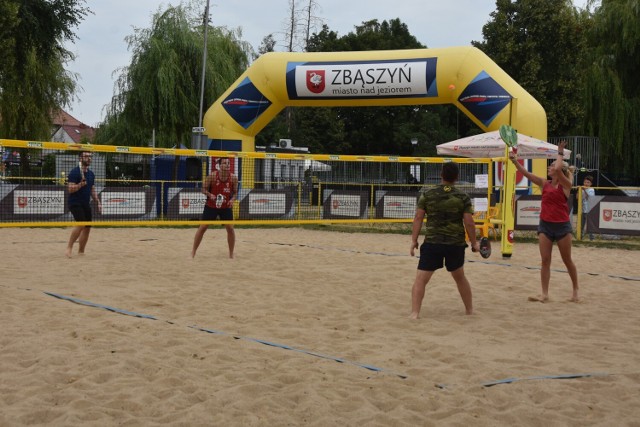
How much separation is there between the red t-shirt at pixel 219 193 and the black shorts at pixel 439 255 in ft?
15.4

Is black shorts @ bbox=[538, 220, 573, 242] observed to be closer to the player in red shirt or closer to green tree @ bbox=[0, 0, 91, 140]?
the player in red shirt

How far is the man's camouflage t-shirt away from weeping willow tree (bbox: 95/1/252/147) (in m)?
18.9

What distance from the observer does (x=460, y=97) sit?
56.7ft

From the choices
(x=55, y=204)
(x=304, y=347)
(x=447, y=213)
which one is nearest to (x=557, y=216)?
(x=447, y=213)

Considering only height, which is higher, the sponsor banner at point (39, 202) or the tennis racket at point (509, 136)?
the tennis racket at point (509, 136)

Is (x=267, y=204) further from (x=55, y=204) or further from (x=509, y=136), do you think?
(x=509, y=136)

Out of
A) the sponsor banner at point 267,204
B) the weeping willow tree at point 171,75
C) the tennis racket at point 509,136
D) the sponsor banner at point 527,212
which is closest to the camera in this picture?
the tennis racket at point 509,136

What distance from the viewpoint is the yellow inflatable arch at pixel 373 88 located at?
16781mm

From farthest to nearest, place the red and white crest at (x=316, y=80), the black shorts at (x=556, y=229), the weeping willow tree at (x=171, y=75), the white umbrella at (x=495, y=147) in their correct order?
the weeping willow tree at (x=171, y=75), the red and white crest at (x=316, y=80), the white umbrella at (x=495, y=147), the black shorts at (x=556, y=229)

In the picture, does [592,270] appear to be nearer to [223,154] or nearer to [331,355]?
[223,154]

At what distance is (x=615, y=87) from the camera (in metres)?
26.7

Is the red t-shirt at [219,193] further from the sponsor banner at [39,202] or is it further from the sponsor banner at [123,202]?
the sponsor banner at [39,202]

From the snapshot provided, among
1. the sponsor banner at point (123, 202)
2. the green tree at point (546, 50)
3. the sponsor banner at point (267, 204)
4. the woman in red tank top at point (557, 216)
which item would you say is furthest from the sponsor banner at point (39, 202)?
the green tree at point (546, 50)

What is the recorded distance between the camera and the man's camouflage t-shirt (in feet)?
20.8
